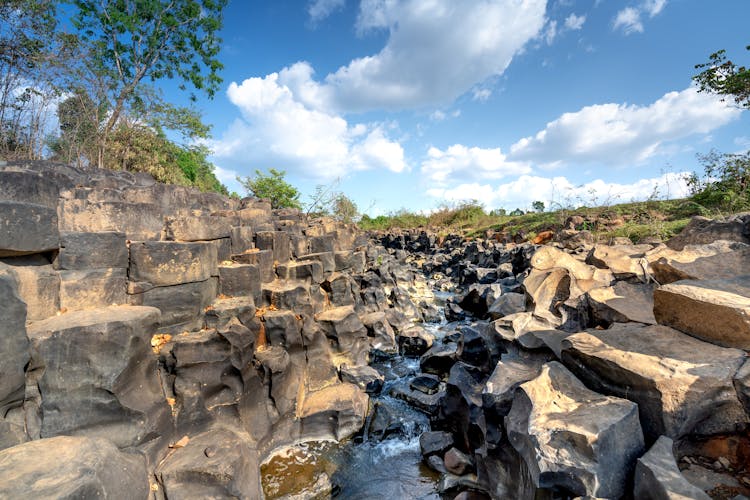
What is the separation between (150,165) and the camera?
48.9 feet

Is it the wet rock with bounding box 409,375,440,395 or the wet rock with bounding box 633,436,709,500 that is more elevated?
the wet rock with bounding box 633,436,709,500

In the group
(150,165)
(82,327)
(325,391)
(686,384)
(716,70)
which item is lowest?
(325,391)

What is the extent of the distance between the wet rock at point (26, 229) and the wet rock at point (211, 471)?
226 centimetres

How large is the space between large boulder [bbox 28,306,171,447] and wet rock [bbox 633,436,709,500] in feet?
12.3

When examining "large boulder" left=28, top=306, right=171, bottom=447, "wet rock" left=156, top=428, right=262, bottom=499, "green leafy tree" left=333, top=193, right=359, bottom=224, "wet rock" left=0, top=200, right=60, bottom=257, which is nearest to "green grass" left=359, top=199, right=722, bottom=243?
"green leafy tree" left=333, top=193, right=359, bottom=224

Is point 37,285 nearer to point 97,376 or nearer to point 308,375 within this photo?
point 97,376

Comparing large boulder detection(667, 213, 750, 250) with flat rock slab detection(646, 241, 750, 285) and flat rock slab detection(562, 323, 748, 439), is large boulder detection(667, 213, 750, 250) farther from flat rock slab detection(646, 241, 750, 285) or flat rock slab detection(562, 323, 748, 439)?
flat rock slab detection(562, 323, 748, 439)

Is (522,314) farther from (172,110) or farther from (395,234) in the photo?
(395,234)

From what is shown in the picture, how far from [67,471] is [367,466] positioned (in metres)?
2.74

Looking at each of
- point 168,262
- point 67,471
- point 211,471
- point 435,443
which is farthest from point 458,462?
point 168,262

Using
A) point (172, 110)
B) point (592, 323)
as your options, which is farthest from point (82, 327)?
point (172, 110)

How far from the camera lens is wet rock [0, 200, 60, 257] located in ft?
9.07

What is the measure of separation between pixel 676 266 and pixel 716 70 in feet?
43.1

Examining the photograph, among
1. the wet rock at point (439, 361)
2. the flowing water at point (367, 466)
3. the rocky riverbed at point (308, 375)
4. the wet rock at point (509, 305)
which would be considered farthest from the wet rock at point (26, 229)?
the wet rock at point (509, 305)
